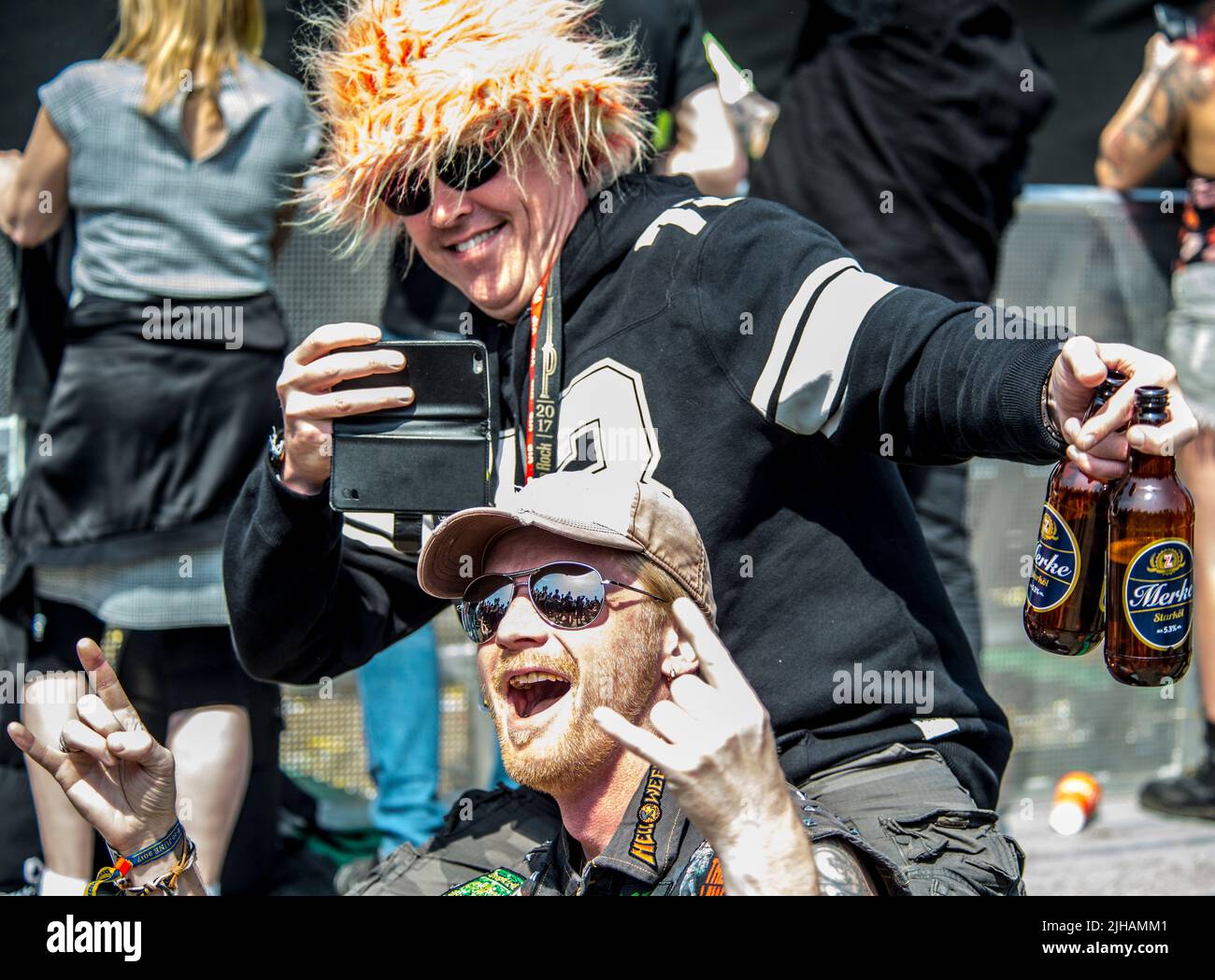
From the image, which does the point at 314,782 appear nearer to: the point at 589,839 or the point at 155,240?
the point at 155,240

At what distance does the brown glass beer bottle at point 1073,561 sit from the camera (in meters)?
2.16

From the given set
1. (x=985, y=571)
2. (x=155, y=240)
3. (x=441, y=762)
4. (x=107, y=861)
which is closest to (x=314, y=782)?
(x=441, y=762)

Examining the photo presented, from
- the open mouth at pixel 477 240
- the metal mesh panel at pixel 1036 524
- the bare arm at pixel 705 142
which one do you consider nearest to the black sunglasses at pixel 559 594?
the open mouth at pixel 477 240

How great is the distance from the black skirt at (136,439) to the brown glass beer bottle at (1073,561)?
2144 millimetres

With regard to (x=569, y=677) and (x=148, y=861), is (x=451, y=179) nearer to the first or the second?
(x=569, y=677)

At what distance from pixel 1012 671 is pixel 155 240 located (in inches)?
119

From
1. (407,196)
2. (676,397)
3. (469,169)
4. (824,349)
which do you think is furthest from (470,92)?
(824,349)

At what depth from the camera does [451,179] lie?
264 centimetres

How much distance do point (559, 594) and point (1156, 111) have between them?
3.28 metres

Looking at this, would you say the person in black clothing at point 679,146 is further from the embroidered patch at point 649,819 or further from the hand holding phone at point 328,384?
the embroidered patch at point 649,819

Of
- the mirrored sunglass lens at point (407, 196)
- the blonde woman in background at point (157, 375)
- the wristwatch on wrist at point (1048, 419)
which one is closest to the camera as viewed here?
the wristwatch on wrist at point (1048, 419)

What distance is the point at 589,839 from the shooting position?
7.42 feet

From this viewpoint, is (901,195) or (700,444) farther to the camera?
(901,195)
